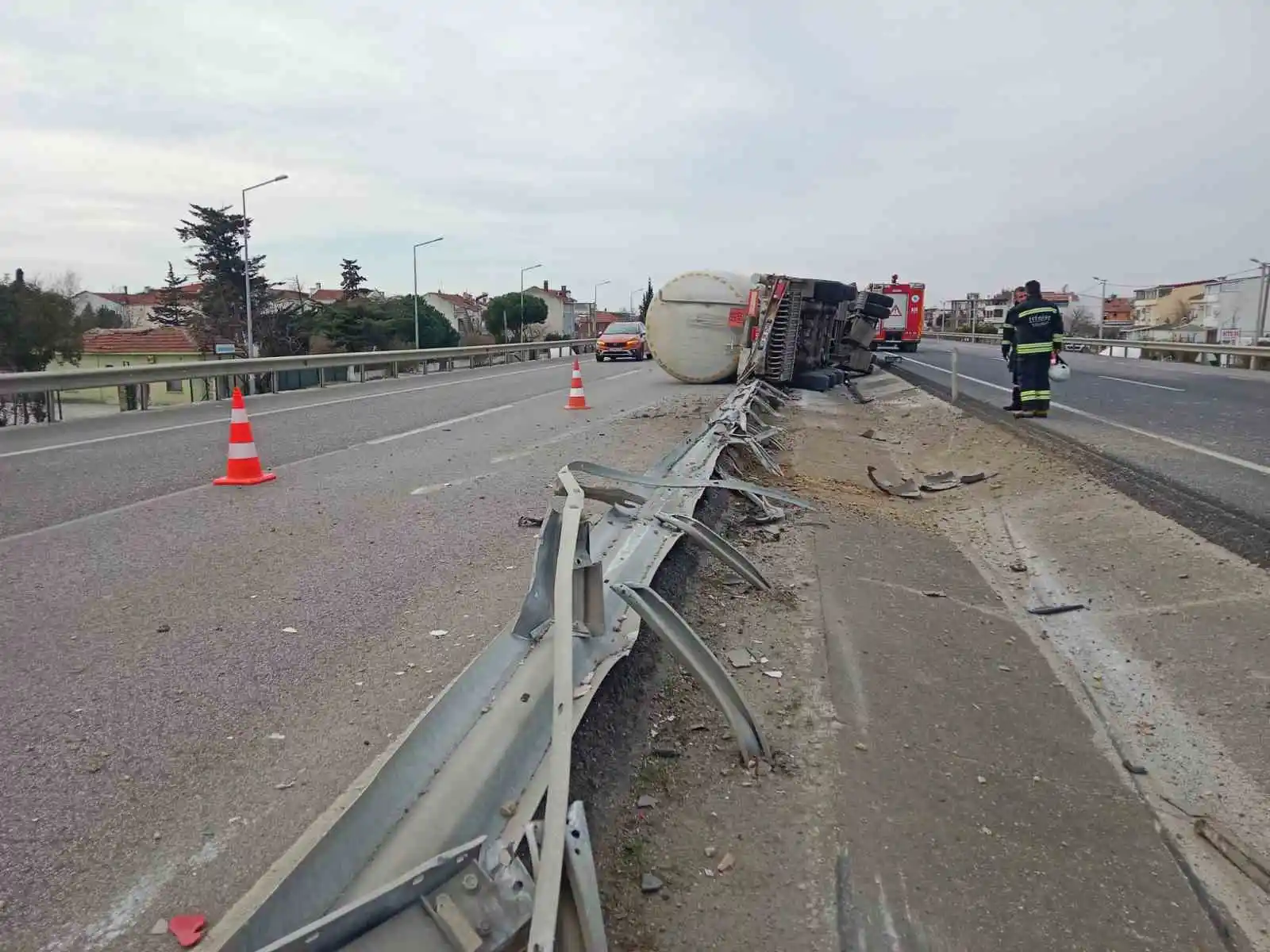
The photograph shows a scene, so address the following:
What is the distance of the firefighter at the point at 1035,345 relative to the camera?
11.5 m

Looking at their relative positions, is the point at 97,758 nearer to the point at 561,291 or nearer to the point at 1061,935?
the point at 1061,935

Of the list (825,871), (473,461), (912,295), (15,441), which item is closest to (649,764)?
(825,871)

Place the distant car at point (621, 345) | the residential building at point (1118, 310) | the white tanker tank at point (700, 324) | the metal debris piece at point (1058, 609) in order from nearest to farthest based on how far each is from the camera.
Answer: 1. the metal debris piece at point (1058, 609)
2. the white tanker tank at point (700, 324)
3. the distant car at point (621, 345)
4. the residential building at point (1118, 310)

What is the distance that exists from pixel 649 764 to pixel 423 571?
8.63ft

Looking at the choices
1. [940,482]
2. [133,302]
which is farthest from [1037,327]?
[133,302]

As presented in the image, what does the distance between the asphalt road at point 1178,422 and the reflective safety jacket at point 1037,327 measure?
0.95 metres

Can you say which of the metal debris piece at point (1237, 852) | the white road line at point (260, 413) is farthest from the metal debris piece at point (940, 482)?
the white road line at point (260, 413)

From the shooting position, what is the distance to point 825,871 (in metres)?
2.54

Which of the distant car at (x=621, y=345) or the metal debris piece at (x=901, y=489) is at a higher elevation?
the distant car at (x=621, y=345)

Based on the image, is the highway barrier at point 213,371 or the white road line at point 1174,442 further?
the highway barrier at point 213,371

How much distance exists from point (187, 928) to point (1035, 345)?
1153cm

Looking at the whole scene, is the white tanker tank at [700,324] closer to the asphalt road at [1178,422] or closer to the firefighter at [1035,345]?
the asphalt road at [1178,422]

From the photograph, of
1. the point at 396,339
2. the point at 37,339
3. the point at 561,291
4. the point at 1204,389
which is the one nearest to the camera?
the point at 1204,389

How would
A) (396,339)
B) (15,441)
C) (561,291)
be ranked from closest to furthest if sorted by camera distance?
1. (15,441)
2. (396,339)
3. (561,291)
